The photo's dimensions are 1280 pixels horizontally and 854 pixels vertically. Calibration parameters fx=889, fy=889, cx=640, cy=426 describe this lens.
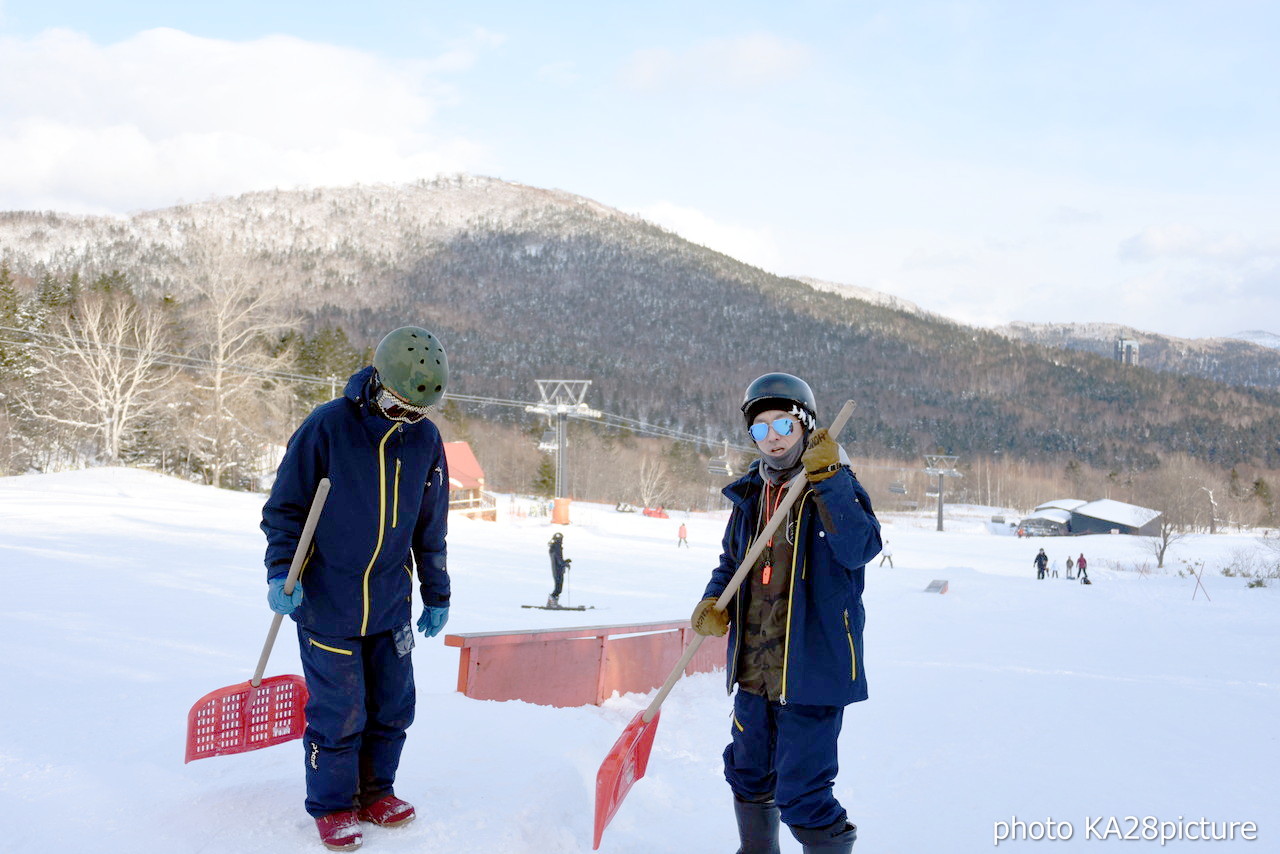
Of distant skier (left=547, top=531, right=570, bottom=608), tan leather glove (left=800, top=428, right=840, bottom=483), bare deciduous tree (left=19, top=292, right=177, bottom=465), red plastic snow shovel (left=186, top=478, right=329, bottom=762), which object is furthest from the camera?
bare deciduous tree (left=19, top=292, right=177, bottom=465)

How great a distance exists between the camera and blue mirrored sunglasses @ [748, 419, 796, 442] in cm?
317

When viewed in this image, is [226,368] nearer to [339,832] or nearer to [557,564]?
[557,564]

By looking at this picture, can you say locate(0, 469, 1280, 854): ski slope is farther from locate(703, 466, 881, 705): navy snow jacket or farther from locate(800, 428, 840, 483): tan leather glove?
locate(800, 428, 840, 483): tan leather glove

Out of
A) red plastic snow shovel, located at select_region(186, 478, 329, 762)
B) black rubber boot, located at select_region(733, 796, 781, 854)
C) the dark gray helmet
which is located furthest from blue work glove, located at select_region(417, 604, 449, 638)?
the dark gray helmet

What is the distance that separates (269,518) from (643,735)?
173 centimetres

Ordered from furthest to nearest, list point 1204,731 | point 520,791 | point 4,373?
point 4,373 → point 1204,731 → point 520,791

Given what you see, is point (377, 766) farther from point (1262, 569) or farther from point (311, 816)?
point (1262, 569)

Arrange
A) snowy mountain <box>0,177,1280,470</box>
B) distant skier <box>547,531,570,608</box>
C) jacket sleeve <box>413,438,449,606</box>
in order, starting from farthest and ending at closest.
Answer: snowy mountain <box>0,177,1280,470</box> → distant skier <box>547,531,570,608</box> → jacket sleeve <box>413,438,449,606</box>

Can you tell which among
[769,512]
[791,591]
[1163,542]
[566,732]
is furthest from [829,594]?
[1163,542]

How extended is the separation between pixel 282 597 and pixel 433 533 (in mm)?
604

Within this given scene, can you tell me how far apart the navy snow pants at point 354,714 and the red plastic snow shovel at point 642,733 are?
0.79 m

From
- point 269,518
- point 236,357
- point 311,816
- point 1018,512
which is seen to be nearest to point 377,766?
point 311,816

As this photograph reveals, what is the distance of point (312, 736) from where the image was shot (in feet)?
10.5

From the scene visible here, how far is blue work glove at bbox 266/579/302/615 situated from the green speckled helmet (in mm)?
767
